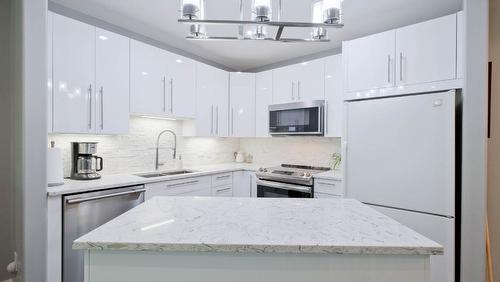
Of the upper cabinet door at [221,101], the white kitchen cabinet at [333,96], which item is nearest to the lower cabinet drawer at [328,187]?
the white kitchen cabinet at [333,96]

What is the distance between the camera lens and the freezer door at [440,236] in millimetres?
1733

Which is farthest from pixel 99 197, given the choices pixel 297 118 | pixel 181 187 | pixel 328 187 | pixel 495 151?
pixel 495 151

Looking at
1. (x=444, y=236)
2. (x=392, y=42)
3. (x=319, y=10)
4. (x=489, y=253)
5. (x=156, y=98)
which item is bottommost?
(x=489, y=253)

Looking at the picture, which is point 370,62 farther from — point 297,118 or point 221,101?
point 221,101

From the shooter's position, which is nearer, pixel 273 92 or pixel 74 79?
pixel 74 79

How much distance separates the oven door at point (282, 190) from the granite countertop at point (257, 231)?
143 centimetres

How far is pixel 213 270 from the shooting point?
809mm

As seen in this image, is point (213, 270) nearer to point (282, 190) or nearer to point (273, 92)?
point (282, 190)

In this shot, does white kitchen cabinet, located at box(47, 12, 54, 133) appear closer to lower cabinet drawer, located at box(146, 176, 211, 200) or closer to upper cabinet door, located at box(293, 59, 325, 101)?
lower cabinet drawer, located at box(146, 176, 211, 200)

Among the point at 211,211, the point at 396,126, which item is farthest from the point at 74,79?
the point at 396,126

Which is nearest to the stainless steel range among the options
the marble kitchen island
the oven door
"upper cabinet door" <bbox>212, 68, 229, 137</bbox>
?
the oven door

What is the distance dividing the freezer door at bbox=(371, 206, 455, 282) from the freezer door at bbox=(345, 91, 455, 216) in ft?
0.22

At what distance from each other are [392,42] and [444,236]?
64.8 inches

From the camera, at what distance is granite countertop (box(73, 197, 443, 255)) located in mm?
767
